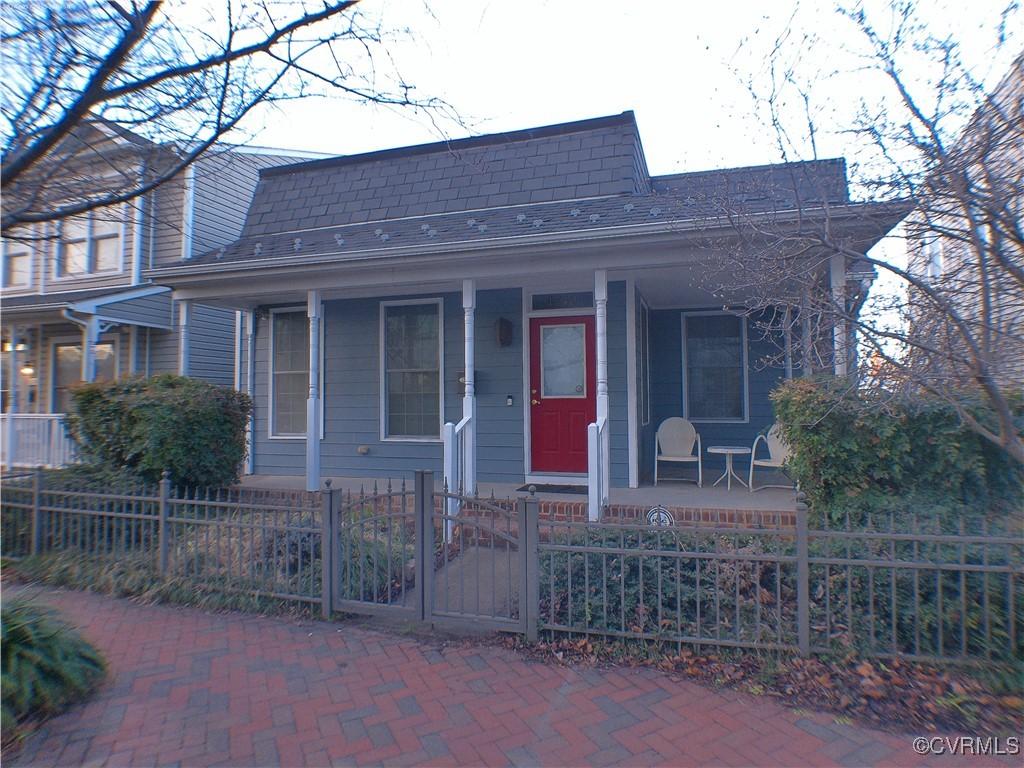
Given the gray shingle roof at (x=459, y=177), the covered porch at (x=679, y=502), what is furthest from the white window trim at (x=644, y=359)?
the gray shingle roof at (x=459, y=177)

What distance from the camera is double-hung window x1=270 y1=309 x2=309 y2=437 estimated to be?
10.1 meters

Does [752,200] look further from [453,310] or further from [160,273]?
[160,273]

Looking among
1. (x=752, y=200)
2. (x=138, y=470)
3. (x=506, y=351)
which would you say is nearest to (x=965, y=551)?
(x=752, y=200)

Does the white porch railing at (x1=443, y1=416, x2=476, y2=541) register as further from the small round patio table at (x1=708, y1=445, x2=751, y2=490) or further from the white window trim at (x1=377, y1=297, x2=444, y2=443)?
the small round patio table at (x1=708, y1=445, x2=751, y2=490)

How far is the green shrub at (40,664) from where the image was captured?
3447mm

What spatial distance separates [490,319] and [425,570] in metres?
4.86

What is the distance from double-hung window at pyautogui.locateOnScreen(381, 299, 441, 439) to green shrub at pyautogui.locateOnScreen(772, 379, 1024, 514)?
5.32m

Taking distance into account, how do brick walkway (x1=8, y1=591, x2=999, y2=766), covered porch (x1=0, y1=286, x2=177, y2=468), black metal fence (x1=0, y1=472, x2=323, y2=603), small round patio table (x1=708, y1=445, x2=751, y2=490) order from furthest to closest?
covered porch (x1=0, y1=286, x2=177, y2=468) < small round patio table (x1=708, y1=445, x2=751, y2=490) < black metal fence (x1=0, y1=472, x2=323, y2=603) < brick walkway (x1=8, y1=591, x2=999, y2=766)

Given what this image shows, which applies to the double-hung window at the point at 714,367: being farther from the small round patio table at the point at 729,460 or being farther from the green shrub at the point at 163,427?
the green shrub at the point at 163,427

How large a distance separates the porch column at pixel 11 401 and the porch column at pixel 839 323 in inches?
502

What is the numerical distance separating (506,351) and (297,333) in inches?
140

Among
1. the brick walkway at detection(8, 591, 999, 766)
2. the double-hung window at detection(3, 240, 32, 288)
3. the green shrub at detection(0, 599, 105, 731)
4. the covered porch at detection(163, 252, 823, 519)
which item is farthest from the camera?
the double-hung window at detection(3, 240, 32, 288)

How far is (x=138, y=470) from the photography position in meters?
7.36

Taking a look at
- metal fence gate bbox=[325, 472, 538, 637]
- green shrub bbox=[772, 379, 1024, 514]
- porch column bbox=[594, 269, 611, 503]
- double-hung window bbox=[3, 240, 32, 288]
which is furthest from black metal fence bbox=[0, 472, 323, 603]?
double-hung window bbox=[3, 240, 32, 288]
